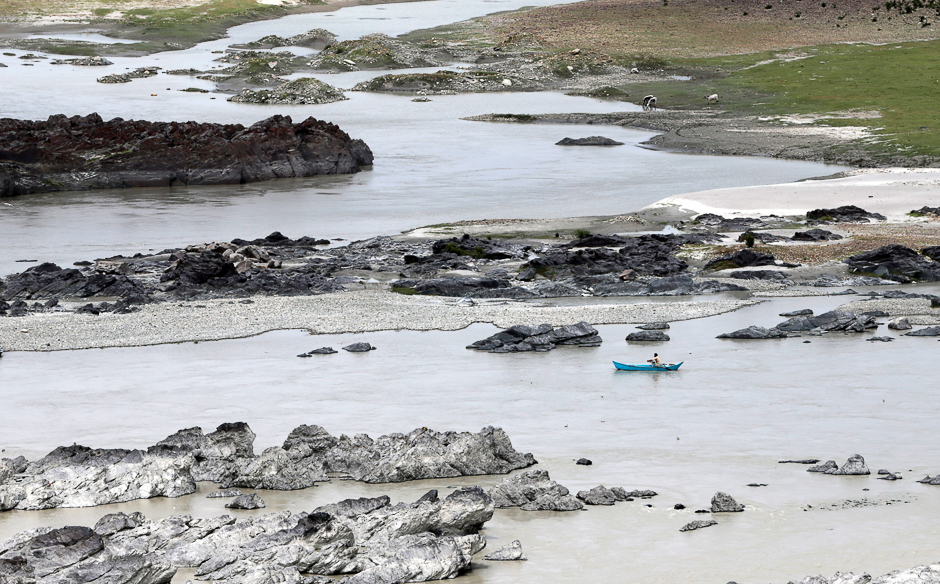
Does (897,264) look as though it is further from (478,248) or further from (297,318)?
(297,318)

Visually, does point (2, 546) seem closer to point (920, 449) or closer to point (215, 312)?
point (920, 449)

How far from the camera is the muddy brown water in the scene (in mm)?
12578

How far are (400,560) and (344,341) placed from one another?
13862mm

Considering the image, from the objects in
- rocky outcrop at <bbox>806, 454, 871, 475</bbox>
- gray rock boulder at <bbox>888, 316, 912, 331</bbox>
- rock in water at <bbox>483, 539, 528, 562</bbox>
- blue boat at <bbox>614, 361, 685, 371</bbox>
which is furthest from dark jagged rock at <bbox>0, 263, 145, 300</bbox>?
rock in water at <bbox>483, 539, 528, 562</bbox>

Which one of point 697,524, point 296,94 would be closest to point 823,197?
point 697,524

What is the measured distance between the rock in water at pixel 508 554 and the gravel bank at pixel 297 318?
1402 cm

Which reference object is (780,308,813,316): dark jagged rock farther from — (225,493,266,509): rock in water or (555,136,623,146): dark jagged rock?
(555,136,623,146): dark jagged rock

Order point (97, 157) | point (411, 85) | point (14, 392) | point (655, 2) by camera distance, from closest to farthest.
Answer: point (14, 392) < point (97, 157) < point (411, 85) < point (655, 2)

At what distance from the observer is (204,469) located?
15.4 m

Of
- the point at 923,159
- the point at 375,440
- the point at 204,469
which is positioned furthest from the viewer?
the point at 923,159

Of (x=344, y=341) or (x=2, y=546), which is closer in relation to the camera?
(x=2, y=546)

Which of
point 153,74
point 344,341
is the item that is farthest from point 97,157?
point 153,74

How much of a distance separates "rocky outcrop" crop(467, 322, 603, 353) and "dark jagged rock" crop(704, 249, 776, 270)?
879cm

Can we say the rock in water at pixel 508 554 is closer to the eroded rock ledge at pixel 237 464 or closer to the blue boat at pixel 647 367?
the eroded rock ledge at pixel 237 464
